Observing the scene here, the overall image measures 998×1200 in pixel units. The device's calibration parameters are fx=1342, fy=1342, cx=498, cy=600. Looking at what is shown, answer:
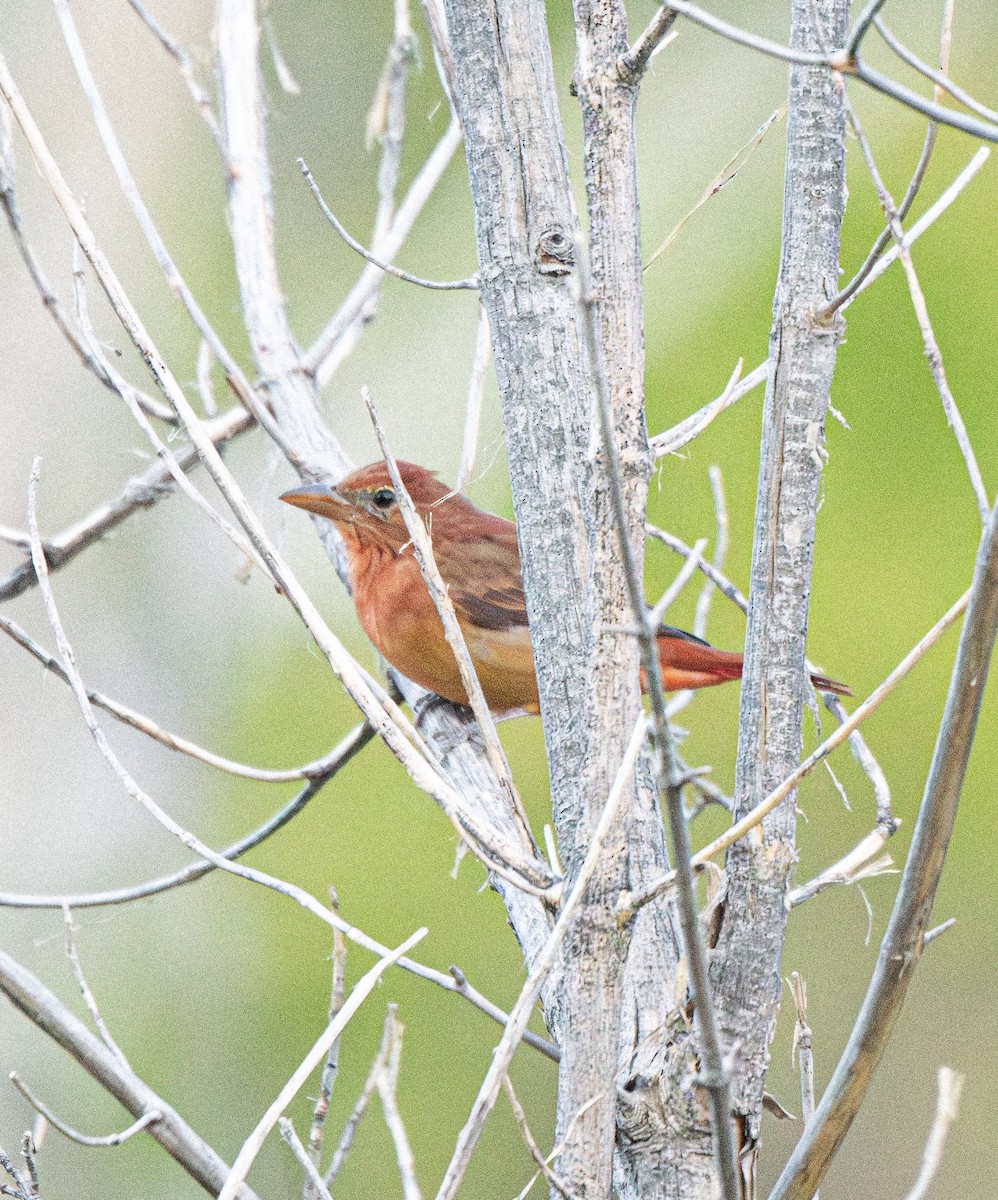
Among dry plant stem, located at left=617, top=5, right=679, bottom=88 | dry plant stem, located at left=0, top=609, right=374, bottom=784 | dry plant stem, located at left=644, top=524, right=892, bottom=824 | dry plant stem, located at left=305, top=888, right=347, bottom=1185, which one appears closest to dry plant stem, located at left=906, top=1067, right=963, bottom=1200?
dry plant stem, located at left=644, top=524, right=892, bottom=824

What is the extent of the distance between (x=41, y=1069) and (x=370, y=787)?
6.32 ft

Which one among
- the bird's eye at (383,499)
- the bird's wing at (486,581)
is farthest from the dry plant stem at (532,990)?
the bird's wing at (486,581)

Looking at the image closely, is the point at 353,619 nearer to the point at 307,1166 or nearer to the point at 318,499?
the point at 318,499

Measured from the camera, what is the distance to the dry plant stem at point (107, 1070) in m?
1.53

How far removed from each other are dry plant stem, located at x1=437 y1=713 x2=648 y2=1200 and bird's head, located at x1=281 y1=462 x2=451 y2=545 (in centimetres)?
196

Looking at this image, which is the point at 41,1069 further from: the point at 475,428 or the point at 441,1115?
the point at 475,428

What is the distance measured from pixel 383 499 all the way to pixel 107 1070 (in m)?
2.02

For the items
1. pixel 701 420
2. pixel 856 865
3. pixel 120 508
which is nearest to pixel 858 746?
pixel 856 865

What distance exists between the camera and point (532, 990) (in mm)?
1247

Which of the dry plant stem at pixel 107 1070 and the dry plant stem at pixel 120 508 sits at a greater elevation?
the dry plant stem at pixel 120 508

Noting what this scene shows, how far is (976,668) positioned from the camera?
108 cm

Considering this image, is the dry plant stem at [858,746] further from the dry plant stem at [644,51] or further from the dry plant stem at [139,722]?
the dry plant stem at [139,722]

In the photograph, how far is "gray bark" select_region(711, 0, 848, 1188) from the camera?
137 cm

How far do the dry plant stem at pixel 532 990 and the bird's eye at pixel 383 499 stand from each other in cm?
211
